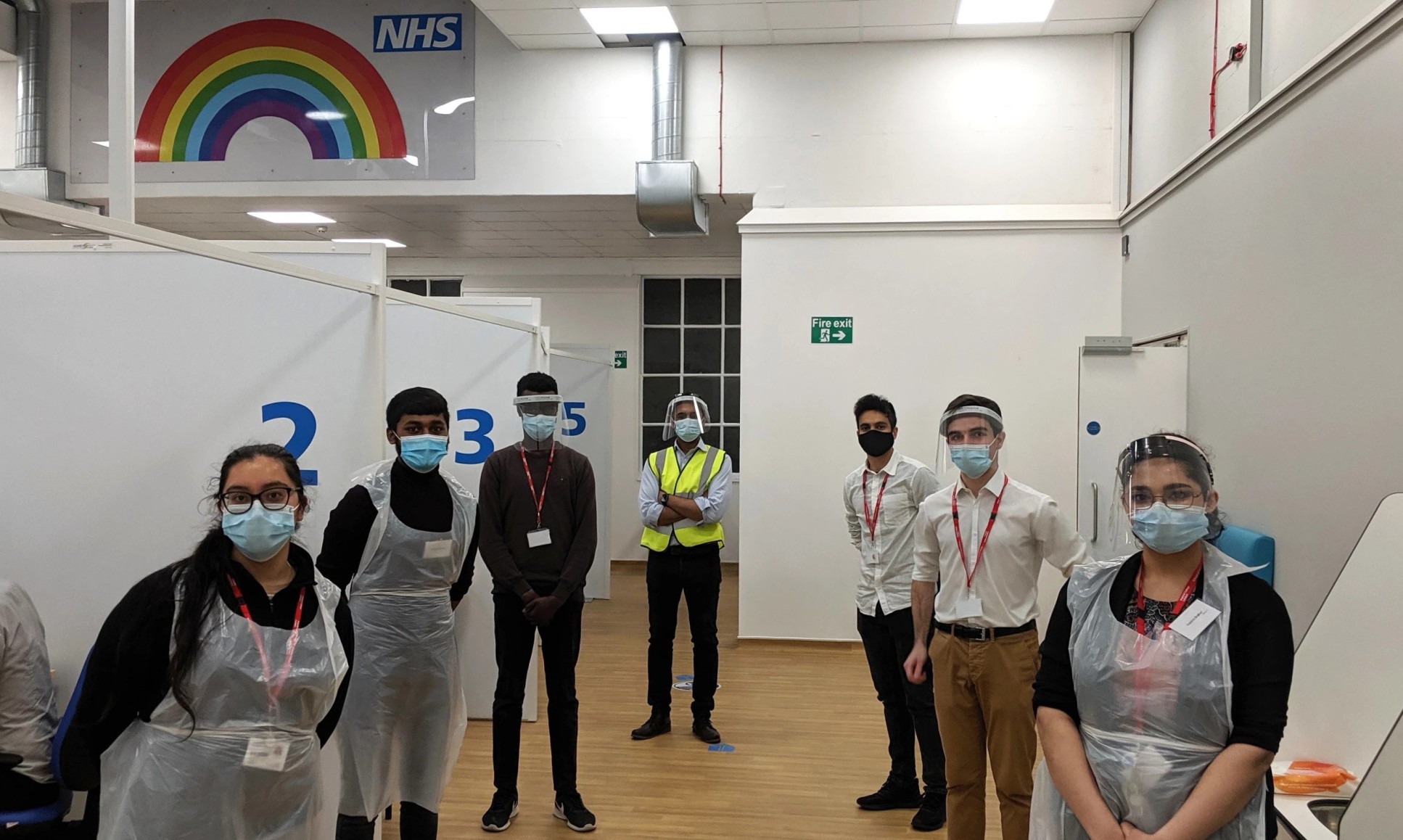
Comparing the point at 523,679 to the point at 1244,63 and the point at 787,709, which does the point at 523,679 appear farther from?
the point at 1244,63

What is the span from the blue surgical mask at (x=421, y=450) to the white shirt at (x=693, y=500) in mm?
1669

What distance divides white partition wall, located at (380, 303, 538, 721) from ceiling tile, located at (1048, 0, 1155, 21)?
3858 mm

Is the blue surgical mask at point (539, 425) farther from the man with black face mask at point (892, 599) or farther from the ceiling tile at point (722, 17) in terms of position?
the ceiling tile at point (722, 17)

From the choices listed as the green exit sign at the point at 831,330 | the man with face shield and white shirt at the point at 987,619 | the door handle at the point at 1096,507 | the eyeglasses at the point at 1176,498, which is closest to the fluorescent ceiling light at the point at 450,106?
the green exit sign at the point at 831,330

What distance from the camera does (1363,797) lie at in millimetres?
2338

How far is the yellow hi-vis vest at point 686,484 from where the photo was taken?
465 centimetres

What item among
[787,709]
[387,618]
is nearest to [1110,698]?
[387,618]

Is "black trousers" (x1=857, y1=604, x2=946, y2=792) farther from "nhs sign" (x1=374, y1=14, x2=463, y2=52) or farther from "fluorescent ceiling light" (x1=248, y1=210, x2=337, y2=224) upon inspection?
"fluorescent ceiling light" (x1=248, y1=210, x2=337, y2=224)

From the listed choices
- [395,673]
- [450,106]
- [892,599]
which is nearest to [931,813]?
[892,599]

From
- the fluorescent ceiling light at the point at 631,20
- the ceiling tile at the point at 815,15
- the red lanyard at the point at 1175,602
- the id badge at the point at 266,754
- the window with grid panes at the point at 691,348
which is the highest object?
the fluorescent ceiling light at the point at 631,20

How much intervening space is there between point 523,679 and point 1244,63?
13.0 ft

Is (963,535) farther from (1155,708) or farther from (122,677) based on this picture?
(122,677)

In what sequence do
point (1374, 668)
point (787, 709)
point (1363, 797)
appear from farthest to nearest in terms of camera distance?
point (787, 709), point (1374, 668), point (1363, 797)

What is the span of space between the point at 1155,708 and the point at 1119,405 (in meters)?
3.18
